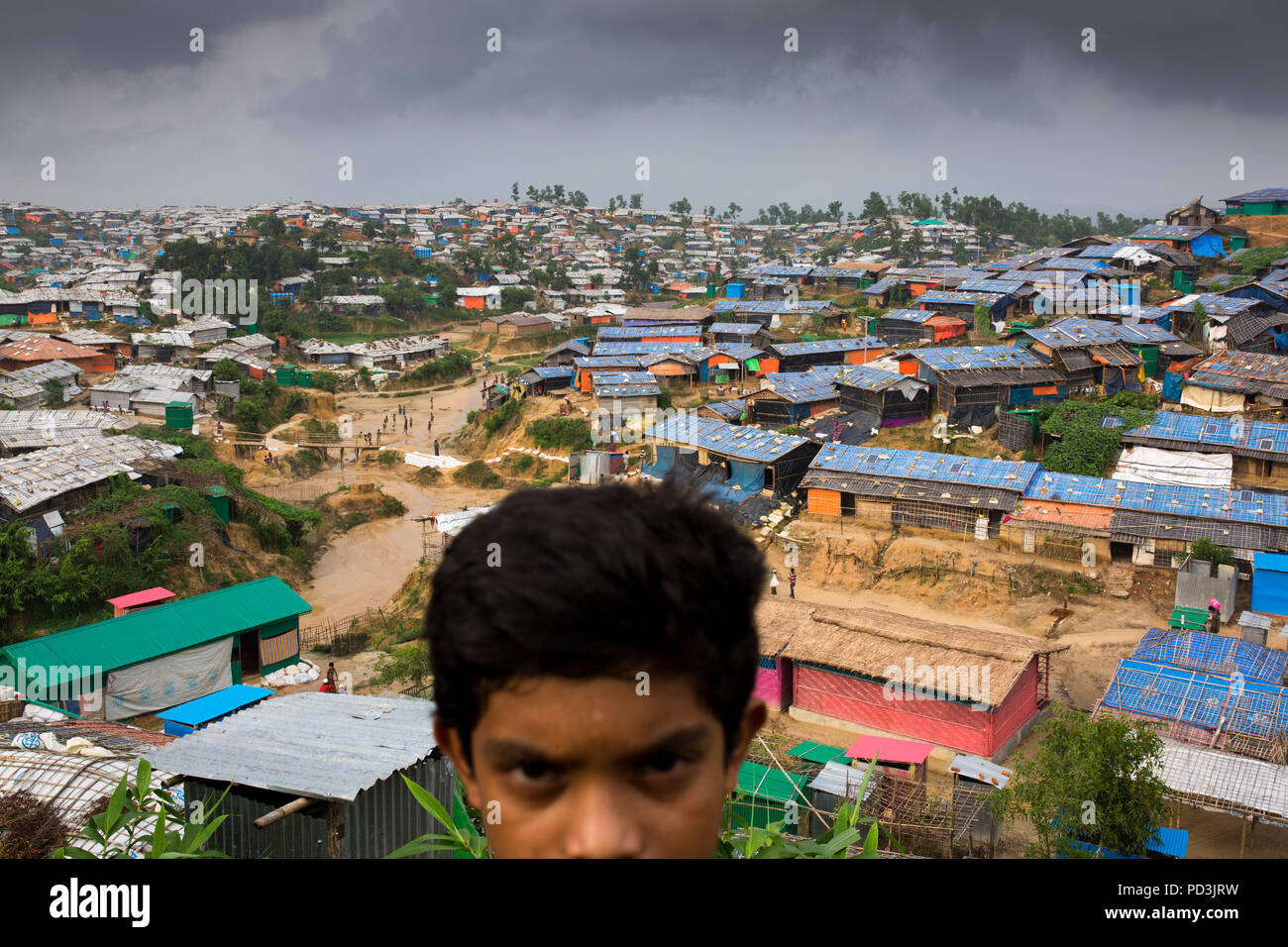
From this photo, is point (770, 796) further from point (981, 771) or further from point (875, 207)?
point (875, 207)

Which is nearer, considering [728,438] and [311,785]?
[311,785]

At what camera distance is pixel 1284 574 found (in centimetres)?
1888

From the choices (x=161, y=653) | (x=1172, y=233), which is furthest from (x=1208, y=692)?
(x=1172, y=233)

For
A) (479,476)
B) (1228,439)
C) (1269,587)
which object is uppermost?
(1228,439)

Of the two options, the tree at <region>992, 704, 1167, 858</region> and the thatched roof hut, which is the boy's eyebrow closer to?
the tree at <region>992, 704, 1167, 858</region>

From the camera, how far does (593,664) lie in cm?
142

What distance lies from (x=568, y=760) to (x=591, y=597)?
0.27 meters

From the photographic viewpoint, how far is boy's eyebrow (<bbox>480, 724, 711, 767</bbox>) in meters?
1.46

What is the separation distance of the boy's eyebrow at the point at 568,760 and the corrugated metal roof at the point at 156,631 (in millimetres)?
18365

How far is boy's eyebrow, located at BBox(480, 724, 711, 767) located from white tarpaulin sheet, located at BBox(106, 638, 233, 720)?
60.6 ft

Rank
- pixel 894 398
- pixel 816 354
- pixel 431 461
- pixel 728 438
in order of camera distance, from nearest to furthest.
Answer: pixel 728 438
pixel 894 398
pixel 431 461
pixel 816 354

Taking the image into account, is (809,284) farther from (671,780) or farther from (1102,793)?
(671,780)

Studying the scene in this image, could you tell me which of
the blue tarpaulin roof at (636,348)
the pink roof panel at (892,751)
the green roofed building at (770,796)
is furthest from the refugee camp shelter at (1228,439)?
the blue tarpaulin roof at (636,348)

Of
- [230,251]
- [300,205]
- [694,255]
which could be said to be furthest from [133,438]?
[300,205]
